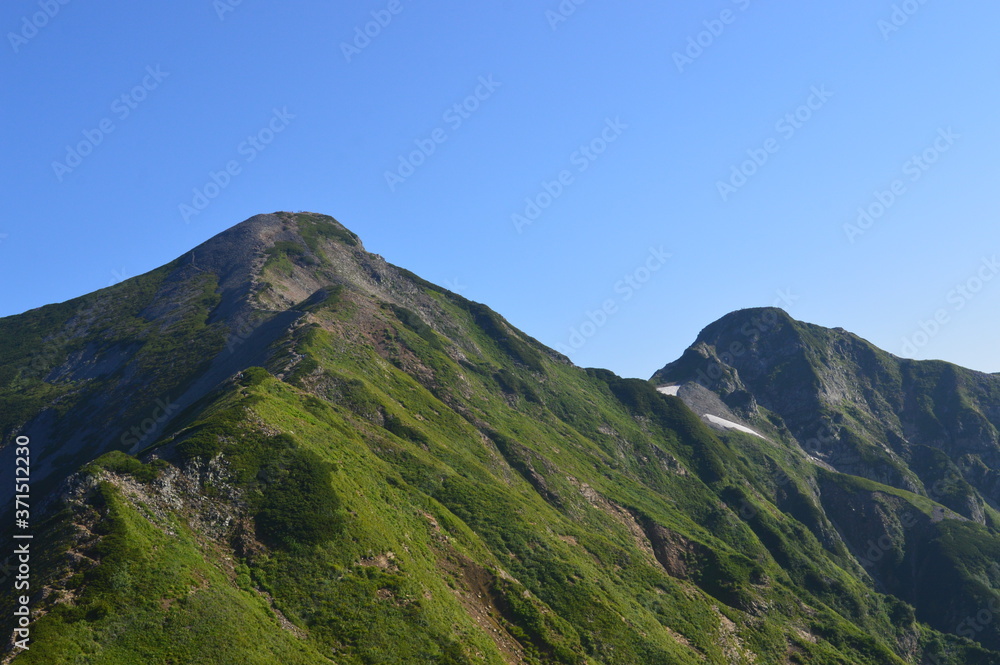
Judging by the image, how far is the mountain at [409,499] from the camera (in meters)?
42.7

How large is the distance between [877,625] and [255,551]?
347 feet

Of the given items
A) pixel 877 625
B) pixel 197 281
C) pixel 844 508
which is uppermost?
pixel 197 281

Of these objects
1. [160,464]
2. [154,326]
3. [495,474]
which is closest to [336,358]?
[495,474]

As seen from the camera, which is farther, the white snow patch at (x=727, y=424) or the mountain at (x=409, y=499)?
the white snow patch at (x=727, y=424)

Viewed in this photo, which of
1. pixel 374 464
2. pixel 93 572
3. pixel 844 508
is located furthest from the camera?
pixel 844 508

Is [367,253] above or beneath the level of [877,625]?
above

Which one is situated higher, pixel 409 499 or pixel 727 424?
pixel 727 424

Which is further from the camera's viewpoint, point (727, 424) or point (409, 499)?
point (727, 424)

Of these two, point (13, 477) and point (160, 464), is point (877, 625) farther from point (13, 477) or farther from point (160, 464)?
point (13, 477)

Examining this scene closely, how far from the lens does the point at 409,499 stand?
66188 mm

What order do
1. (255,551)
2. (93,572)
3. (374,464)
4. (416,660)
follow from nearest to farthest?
(93,572) → (416,660) → (255,551) → (374,464)

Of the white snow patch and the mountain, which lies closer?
the mountain

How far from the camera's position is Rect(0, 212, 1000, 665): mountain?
42656 mm

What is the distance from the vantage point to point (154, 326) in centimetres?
13862
